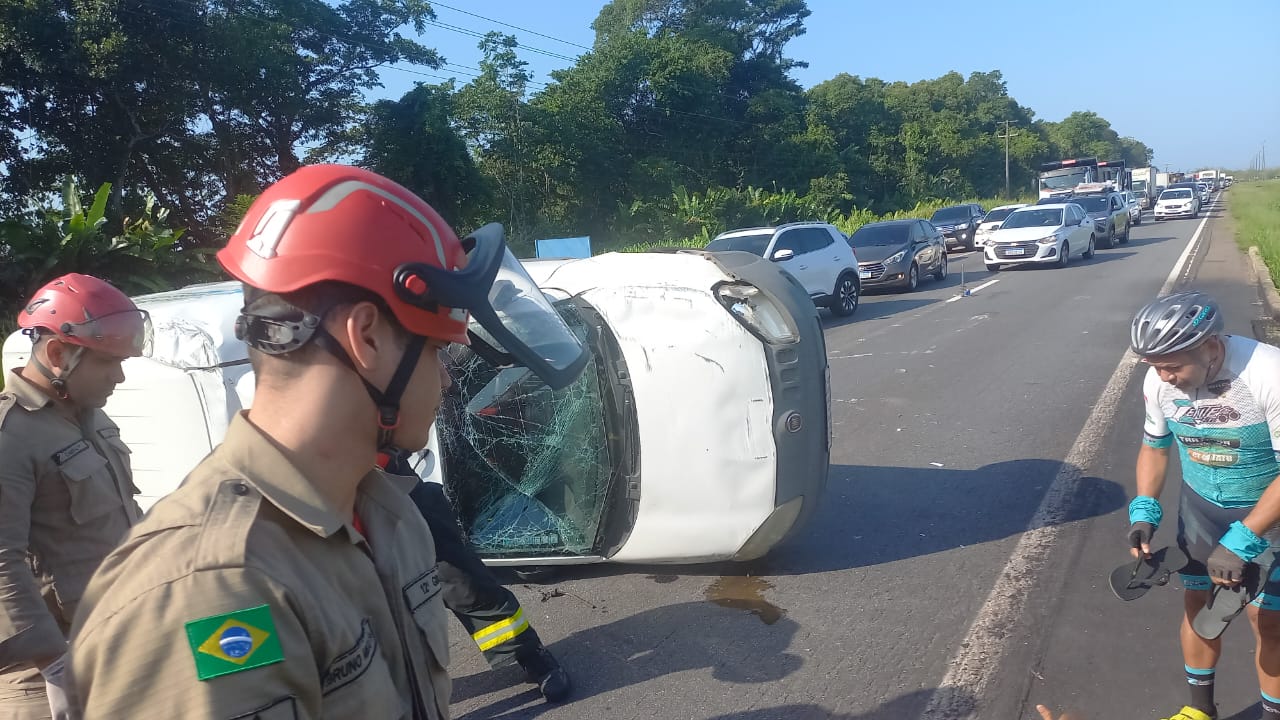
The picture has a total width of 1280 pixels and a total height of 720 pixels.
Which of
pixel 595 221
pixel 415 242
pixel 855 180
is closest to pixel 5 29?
pixel 595 221

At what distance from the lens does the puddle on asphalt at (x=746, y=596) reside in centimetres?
440

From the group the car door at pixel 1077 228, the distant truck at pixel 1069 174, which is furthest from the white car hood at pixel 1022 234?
the distant truck at pixel 1069 174

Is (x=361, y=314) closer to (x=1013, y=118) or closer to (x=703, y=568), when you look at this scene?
(x=703, y=568)

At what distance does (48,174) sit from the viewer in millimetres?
19828

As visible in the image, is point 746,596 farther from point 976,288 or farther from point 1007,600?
point 976,288

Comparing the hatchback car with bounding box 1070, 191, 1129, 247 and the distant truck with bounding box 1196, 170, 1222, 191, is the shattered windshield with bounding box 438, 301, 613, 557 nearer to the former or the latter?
the hatchback car with bounding box 1070, 191, 1129, 247

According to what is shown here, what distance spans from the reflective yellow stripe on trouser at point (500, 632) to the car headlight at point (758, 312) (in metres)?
1.72

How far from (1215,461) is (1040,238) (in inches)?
806

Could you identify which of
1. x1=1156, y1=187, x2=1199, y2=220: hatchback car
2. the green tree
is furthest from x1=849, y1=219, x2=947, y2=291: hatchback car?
x1=1156, y1=187, x2=1199, y2=220: hatchback car

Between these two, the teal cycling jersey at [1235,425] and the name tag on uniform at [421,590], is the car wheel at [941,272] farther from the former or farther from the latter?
the name tag on uniform at [421,590]

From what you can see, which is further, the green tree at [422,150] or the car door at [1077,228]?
the green tree at [422,150]

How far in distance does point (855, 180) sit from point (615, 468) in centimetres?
4584

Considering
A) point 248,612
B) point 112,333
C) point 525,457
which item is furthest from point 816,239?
point 248,612

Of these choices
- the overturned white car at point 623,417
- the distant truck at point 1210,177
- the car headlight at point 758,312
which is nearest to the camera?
the overturned white car at point 623,417
